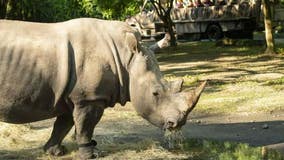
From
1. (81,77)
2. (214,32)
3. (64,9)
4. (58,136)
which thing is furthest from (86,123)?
(214,32)

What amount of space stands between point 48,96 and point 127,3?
18.8 metres

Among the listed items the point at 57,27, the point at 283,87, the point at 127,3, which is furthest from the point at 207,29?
the point at 57,27

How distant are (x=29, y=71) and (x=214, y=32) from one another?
98.9 feet

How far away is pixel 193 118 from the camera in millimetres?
11789

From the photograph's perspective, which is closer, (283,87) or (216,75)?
(283,87)

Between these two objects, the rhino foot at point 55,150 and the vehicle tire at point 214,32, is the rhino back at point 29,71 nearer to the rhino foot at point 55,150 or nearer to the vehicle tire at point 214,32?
the rhino foot at point 55,150

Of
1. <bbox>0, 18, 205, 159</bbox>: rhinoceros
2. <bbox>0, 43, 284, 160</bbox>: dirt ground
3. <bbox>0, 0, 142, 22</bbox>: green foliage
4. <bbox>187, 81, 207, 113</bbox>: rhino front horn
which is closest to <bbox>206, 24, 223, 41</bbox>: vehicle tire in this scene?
<bbox>0, 0, 142, 22</bbox>: green foliage

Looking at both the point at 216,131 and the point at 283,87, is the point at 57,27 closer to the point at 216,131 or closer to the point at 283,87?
the point at 216,131

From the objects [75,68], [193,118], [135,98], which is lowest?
[193,118]

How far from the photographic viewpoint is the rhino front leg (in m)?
7.43

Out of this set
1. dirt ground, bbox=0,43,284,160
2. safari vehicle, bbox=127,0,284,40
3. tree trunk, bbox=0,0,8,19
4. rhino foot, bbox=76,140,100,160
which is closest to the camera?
rhino foot, bbox=76,140,100,160

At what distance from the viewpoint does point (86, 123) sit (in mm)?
7527

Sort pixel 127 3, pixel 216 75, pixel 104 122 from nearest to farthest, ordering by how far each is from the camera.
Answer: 1. pixel 104 122
2. pixel 216 75
3. pixel 127 3

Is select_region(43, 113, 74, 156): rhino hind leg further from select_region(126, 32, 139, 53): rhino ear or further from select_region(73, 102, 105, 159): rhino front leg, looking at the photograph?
select_region(126, 32, 139, 53): rhino ear
